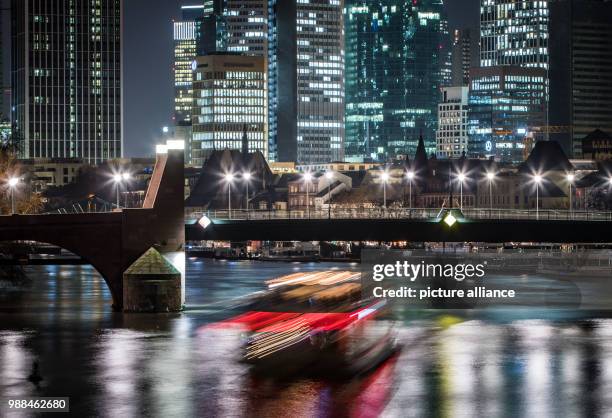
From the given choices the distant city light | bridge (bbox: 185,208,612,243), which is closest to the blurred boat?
bridge (bbox: 185,208,612,243)

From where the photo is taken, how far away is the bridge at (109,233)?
11819cm

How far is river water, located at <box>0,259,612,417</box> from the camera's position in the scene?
72062 mm

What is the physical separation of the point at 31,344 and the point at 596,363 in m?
41.0

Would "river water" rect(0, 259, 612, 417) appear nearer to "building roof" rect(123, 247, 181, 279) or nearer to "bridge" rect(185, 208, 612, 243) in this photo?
"building roof" rect(123, 247, 181, 279)

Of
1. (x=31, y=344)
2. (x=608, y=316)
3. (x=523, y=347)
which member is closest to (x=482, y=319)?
(x=608, y=316)

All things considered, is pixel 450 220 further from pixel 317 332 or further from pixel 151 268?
pixel 317 332

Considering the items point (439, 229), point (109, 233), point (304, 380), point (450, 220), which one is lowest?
point (304, 380)

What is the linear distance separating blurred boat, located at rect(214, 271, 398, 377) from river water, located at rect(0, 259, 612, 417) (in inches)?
69.9

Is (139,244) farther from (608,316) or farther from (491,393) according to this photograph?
(491,393)

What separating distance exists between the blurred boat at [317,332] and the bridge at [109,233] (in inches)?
422

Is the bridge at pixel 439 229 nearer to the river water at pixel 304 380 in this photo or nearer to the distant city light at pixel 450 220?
the distant city light at pixel 450 220

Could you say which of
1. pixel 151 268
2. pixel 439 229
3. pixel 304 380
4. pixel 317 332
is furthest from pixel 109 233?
pixel 304 380

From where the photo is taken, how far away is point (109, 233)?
391 ft

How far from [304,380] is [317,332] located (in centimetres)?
1930
